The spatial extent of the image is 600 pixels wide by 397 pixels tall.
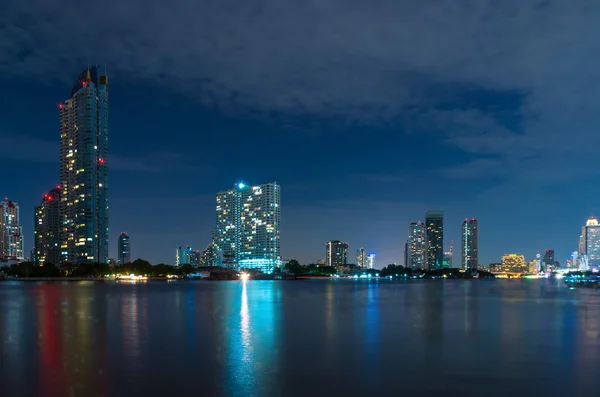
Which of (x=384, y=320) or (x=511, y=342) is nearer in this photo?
(x=511, y=342)

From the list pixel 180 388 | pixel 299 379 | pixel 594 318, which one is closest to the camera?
pixel 180 388

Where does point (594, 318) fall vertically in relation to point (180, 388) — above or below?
below

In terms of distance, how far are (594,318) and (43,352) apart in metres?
60.0

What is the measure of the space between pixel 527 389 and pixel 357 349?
13.7m

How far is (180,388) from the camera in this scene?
26.0m

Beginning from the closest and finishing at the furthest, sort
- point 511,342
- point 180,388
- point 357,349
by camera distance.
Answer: point 180,388
point 357,349
point 511,342

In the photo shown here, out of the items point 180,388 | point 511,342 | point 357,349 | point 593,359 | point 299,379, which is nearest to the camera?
point 180,388

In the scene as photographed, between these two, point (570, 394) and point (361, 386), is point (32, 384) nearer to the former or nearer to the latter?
point (361, 386)

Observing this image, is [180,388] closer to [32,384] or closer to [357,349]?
[32,384]

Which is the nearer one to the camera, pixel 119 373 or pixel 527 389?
pixel 527 389

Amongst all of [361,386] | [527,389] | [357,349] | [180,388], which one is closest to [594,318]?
[357,349]

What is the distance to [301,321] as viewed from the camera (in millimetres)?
57094

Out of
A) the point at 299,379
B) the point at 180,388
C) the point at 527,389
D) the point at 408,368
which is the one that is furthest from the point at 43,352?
the point at 527,389

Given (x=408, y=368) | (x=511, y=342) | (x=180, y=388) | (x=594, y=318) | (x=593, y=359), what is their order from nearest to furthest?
(x=180, y=388), (x=408, y=368), (x=593, y=359), (x=511, y=342), (x=594, y=318)
